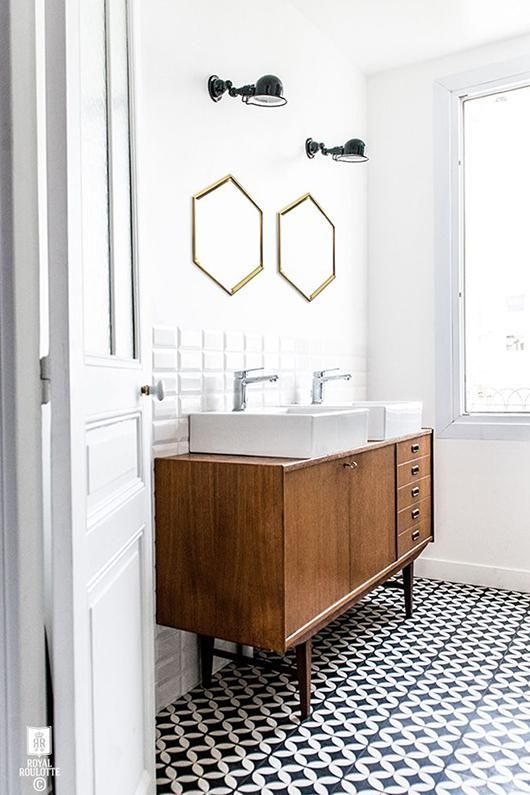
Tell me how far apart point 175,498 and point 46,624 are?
937mm

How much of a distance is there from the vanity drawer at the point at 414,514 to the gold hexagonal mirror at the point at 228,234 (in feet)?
3.74

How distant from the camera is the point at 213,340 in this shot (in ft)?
8.12

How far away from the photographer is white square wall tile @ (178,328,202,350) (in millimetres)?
2309

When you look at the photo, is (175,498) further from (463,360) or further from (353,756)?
(463,360)

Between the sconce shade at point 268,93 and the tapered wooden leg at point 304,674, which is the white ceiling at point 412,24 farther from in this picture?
the tapered wooden leg at point 304,674

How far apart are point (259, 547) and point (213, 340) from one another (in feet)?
2.75

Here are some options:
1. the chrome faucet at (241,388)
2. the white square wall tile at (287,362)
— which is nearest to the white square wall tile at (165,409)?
the chrome faucet at (241,388)

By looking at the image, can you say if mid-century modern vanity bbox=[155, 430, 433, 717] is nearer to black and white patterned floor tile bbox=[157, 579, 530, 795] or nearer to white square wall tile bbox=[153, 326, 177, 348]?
black and white patterned floor tile bbox=[157, 579, 530, 795]

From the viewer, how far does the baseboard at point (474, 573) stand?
11.2 feet

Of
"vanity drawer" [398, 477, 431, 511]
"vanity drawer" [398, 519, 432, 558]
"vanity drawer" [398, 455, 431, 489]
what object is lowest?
"vanity drawer" [398, 519, 432, 558]

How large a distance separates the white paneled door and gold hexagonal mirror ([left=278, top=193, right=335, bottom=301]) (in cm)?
138

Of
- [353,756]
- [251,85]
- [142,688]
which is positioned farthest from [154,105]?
[353,756]

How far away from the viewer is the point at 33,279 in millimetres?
1132

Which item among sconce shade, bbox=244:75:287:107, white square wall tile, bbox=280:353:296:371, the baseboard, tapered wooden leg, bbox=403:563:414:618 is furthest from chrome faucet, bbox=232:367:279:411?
the baseboard
